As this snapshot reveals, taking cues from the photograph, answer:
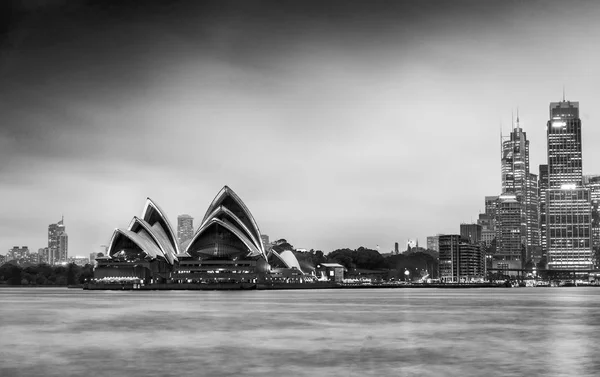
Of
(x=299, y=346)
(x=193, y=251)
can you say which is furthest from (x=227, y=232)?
(x=299, y=346)

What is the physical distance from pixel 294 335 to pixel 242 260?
11043 cm

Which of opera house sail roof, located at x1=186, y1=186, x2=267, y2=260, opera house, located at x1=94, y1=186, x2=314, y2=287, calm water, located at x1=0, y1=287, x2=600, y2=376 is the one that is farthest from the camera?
opera house, located at x1=94, y1=186, x2=314, y2=287

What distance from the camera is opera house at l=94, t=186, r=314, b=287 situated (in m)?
144

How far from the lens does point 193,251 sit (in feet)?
495

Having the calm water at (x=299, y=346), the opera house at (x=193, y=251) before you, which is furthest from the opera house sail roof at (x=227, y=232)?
the calm water at (x=299, y=346)

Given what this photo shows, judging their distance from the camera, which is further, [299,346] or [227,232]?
[227,232]

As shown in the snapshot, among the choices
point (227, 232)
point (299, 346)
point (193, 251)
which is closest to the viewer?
point (299, 346)

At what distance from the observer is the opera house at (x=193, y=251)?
473ft

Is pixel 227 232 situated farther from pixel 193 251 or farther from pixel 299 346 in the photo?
pixel 299 346

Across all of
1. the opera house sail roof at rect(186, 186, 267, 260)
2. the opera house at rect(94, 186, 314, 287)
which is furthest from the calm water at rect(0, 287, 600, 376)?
the opera house at rect(94, 186, 314, 287)

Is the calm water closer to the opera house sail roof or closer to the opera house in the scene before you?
the opera house sail roof

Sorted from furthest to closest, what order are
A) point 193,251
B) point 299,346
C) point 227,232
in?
point 193,251 < point 227,232 < point 299,346

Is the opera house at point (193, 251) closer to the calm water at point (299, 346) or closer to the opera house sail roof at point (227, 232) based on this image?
the opera house sail roof at point (227, 232)

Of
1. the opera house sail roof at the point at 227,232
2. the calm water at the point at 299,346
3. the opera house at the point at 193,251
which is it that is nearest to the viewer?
the calm water at the point at 299,346
